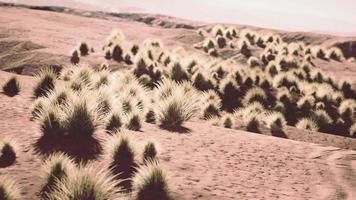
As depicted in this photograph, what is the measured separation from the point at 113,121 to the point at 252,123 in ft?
16.2

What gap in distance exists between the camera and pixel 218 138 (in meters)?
8.24

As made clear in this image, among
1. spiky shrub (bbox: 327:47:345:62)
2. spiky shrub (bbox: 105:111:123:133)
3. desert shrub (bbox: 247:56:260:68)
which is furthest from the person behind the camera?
spiky shrub (bbox: 327:47:345:62)

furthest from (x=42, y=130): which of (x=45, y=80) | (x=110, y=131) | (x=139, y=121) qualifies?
(x=45, y=80)

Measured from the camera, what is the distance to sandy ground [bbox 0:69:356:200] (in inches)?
228

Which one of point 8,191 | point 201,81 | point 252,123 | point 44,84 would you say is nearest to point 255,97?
point 201,81

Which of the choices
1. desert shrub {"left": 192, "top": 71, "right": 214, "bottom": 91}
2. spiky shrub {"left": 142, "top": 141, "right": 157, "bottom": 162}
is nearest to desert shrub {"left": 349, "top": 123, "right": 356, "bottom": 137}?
desert shrub {"left": 192, "top": 71, "right": 214, "bottom": 91}

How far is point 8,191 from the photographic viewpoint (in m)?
4.80

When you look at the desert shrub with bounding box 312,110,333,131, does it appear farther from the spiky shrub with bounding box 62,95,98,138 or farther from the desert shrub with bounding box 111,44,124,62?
the spiky shrub with bounding box 62,95,98,138

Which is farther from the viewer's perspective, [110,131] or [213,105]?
[213,105]

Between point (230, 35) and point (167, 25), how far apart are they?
34.6 ft

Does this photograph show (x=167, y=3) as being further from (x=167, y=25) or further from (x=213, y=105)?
(x=213, y=105)

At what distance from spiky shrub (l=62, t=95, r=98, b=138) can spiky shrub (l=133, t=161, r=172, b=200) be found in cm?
184

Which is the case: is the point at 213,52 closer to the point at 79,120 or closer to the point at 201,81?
the point at 201,81

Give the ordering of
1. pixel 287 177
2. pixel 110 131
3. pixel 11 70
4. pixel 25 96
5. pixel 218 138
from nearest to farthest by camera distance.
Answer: pixel 287 177
pixel 110 131
pixel 218 138
pixel 25 96
pixel 11 70
